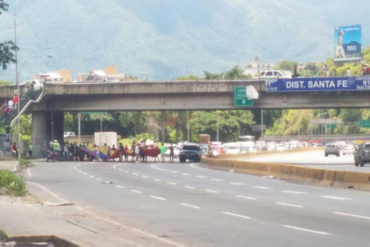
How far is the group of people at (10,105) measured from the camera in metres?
77.4

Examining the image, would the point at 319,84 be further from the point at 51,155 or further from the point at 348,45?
the point at 348,45

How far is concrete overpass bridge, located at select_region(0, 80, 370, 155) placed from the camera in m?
73.9

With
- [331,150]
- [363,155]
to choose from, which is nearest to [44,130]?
[331,150]

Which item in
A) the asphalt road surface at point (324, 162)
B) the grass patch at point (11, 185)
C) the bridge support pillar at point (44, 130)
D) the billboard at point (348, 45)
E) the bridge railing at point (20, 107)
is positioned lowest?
the grass patch at point (11, 185)

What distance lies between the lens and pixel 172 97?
77.1 m

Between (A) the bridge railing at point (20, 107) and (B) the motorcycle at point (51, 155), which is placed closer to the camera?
(B) the motorcycle at point (51, 155)

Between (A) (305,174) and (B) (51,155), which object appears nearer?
(A) (305,174)

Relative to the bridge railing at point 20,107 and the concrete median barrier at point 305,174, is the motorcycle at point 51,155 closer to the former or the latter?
the bridge railing at point 20,107

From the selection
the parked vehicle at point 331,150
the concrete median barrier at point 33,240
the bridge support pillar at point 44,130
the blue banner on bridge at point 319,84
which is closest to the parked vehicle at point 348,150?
the parked vehicle at point 331,150

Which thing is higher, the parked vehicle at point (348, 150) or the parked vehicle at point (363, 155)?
the parked vehicle at point (348, 150)

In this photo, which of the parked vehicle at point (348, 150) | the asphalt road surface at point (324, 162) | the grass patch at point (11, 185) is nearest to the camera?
the grass patch at point (11, 185)

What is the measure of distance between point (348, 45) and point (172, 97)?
43.2 m

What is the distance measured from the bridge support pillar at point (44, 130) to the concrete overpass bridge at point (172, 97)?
2.87ft

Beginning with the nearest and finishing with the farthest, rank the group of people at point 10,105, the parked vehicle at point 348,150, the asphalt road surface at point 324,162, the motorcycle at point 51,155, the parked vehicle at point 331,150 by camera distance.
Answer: the asphalt road surface at point 324,162 → the motorcycle at point 51,155 → the group of people at point 10,105 → the parked vehicle at point 331,150 → the parked vehicle at point 348,150
